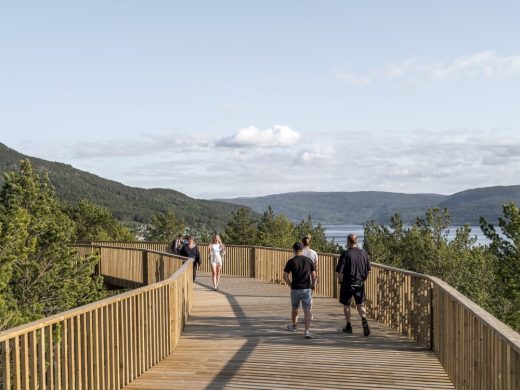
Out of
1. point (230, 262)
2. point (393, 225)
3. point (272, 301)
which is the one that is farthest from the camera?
point (393, 225)

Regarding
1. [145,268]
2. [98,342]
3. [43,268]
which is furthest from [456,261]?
[98,342]

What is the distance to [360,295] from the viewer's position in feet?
36.6

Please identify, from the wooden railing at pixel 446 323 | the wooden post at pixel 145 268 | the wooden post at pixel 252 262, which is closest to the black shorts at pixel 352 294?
the wooden railing at pixel 446 323

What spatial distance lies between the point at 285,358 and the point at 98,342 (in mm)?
3105

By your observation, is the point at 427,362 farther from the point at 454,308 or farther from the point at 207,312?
the point at 207,312

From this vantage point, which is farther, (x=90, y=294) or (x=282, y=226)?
(x=282, y=226)

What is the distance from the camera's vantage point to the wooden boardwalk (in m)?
7.74

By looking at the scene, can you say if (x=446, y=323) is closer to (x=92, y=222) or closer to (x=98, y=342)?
(x=98, y=342)

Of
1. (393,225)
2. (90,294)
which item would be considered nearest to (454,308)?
(90,294)

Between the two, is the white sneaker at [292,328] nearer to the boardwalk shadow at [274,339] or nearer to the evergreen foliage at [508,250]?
the boardwalk shadow at [274,339]

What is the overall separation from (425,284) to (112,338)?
460cm

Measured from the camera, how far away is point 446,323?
8156 millimetres

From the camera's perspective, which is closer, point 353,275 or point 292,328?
point 353,275

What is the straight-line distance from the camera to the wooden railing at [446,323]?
4.95 metres
